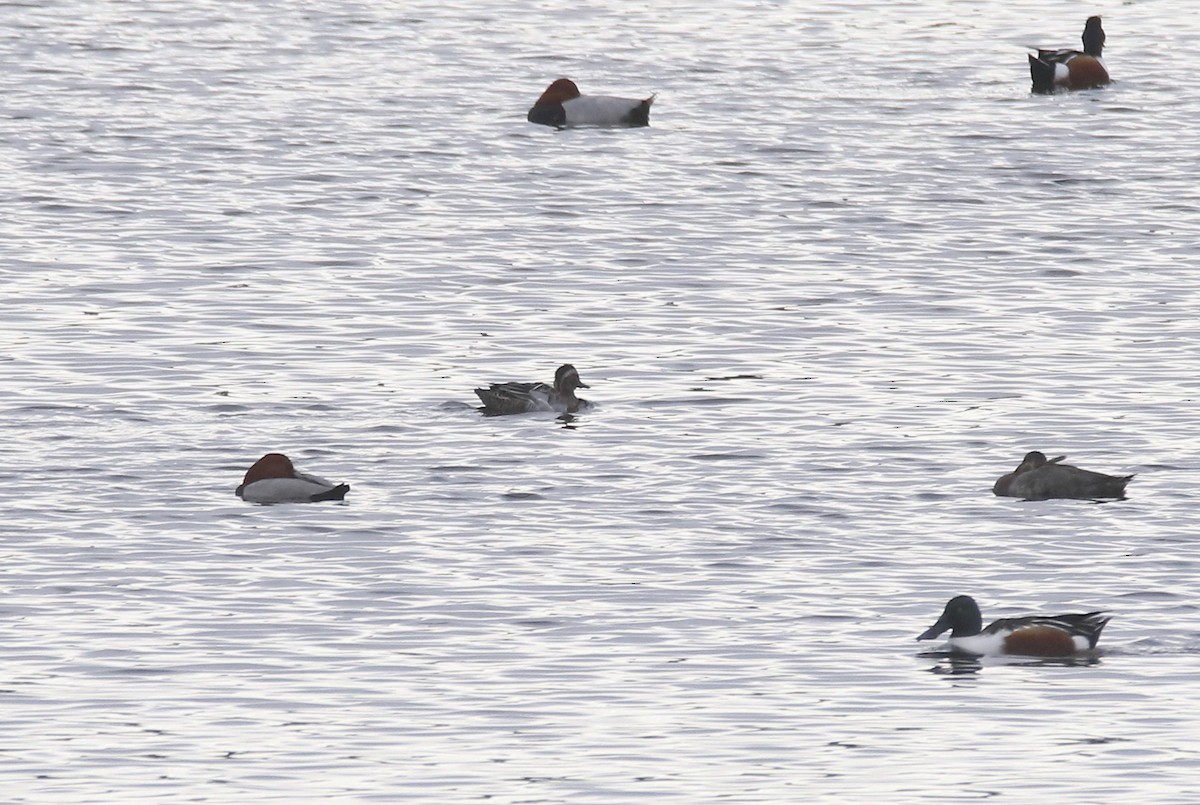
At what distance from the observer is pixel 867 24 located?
56812 millimetres

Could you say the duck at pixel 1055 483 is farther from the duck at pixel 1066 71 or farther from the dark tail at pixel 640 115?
the duck at pixel 1066 71

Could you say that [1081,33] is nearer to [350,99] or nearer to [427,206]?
[350,99]

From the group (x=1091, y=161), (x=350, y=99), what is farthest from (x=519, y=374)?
(x=350, y=99)

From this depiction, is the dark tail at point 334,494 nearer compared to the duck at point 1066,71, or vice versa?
the dark tail at point 334,494

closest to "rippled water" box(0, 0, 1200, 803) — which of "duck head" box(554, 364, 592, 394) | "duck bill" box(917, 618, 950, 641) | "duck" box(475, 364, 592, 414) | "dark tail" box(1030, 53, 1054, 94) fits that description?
"duck bill" box(917, 618, 950, 641)

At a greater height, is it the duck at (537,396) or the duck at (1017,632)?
the duck at (1017,632)

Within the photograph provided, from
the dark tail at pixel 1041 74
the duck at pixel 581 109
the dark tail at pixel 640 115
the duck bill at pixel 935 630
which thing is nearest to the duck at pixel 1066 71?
the dark tail at pixel 1041 74

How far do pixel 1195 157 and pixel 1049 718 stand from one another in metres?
25.5

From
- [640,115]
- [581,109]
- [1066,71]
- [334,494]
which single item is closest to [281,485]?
[334,494]

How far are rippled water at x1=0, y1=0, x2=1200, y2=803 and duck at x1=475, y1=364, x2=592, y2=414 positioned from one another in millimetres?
207

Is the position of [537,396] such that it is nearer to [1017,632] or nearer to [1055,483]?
[1055,483]

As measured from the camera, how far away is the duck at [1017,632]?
18.9m

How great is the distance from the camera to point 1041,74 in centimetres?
4838

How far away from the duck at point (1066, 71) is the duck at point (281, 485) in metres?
27.5
